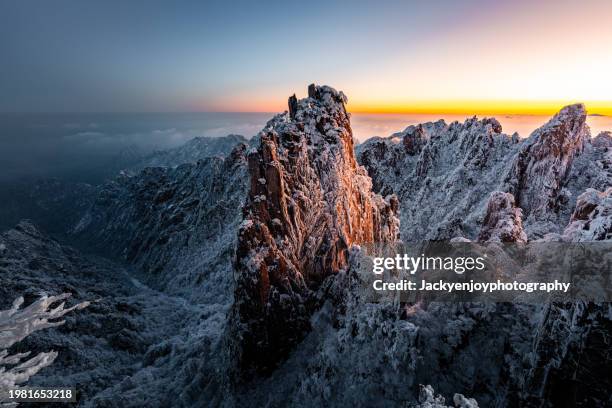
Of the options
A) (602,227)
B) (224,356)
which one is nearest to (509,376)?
(602,227)

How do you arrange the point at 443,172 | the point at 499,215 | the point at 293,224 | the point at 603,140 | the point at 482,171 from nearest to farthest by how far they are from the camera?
the point at 499,215 < the point at 293,224 < the point at 603,140 < the point at 482,171 < the point at 443,172

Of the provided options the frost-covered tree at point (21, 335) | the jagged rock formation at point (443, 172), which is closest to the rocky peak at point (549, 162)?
the jagged rock formation at point (443, 172)

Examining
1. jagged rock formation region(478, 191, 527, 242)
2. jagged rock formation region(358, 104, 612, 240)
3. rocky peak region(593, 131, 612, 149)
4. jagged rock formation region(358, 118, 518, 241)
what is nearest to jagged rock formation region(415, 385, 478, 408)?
jagged rock formation region(478, 191, 527, 242)

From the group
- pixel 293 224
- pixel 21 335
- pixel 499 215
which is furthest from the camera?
pixel 293 224

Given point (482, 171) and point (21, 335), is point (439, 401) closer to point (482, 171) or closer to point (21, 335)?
point (21, 335)

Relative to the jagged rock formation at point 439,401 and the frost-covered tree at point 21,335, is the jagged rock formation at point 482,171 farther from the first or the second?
the frost-covered tree at point 21,335

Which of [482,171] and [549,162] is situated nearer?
[549,162]

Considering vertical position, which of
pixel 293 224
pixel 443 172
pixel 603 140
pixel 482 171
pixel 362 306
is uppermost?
pixel 603 140

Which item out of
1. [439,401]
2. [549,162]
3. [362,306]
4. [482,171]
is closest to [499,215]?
[549,162]
